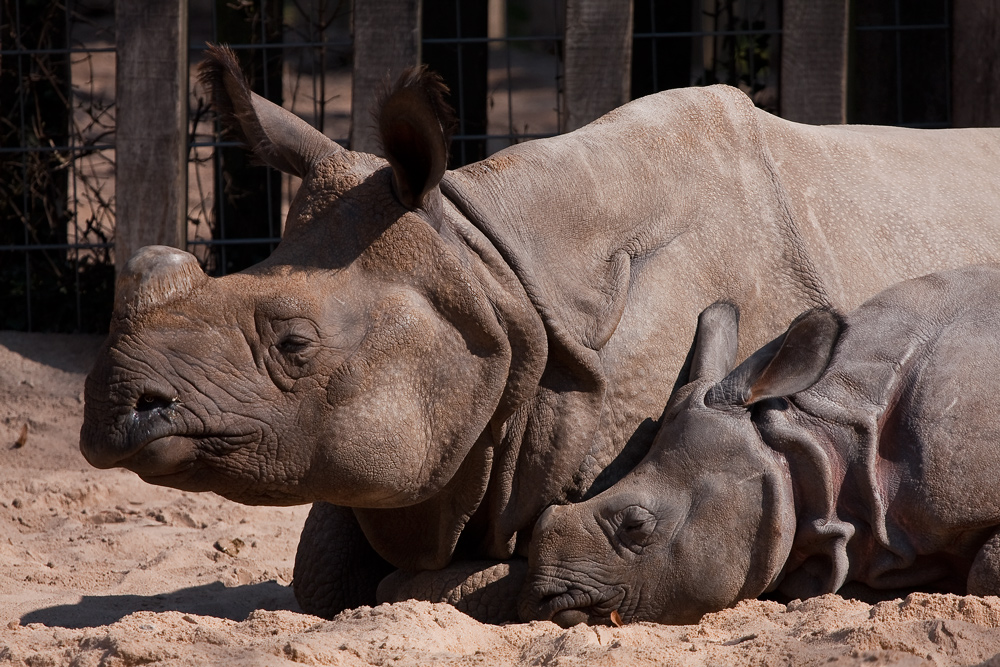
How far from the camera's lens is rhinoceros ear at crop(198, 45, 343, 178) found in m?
3.52

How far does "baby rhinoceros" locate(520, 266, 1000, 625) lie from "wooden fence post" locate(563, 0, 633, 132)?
7.56 ft

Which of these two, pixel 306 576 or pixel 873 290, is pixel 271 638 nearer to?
pixel 306 576

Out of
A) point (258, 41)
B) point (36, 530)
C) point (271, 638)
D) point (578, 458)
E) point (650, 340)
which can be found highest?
point (258, 41)

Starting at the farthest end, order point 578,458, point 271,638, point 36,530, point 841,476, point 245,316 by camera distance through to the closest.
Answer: point 36,530, point 578,458, point 841,476, point 245,316, point 271,638

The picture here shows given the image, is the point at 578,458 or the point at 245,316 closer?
the point at 245,316

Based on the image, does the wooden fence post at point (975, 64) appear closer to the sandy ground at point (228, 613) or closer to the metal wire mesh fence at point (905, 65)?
the metal wire mesh fence at point (905, 65)

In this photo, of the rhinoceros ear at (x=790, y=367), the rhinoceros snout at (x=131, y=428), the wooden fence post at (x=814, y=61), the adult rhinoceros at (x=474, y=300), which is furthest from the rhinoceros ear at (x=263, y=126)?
the wooden fence post at (x=814, y=61)

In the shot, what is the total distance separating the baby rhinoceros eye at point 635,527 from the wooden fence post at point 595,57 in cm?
252

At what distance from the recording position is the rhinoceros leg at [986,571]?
325 cm

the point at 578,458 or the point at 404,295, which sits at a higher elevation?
the point at 404,295

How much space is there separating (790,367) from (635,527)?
1.99 ft

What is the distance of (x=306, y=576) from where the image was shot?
4.01m

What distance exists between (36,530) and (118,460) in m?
2.07

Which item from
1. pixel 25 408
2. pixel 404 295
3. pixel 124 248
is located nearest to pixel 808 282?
pixel 404 295
